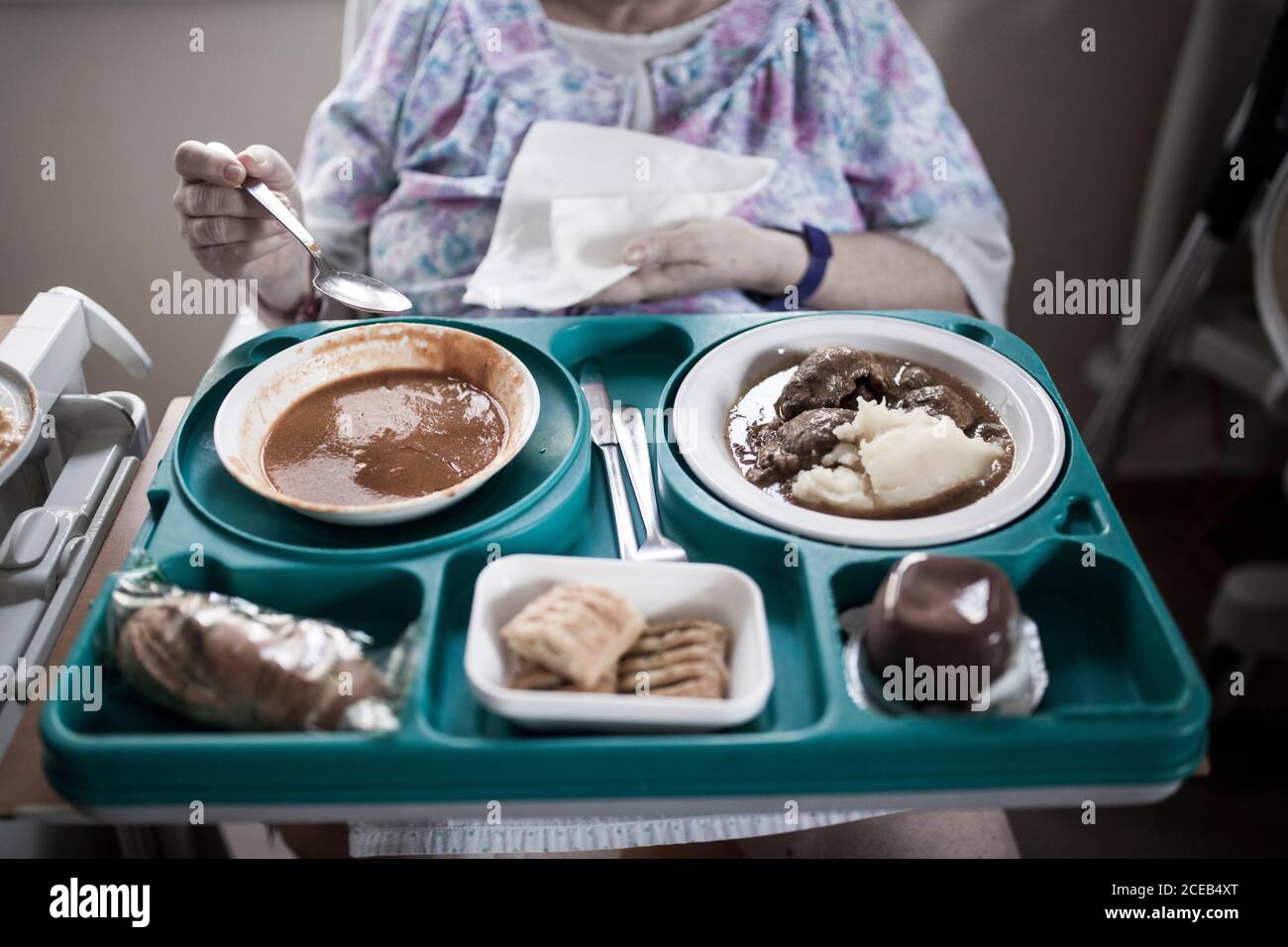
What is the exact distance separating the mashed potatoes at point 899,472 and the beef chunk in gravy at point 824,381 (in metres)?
0.11

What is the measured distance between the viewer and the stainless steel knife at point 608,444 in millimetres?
1139

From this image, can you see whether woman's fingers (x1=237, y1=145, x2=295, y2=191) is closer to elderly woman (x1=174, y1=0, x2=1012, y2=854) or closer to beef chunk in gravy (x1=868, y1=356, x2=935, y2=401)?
elderly woman (x1=174, y1=0, x2=1012, y2=854)

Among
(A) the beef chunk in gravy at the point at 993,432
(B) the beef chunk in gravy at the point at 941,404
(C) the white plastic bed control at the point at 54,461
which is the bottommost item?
(C) the white plastic bed control at the point at 54,461

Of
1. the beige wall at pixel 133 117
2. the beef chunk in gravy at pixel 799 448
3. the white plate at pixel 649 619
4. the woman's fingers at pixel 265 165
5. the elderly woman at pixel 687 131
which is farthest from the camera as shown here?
the beige wall at pixel 133 117

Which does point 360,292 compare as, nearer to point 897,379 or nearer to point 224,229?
point 224,229

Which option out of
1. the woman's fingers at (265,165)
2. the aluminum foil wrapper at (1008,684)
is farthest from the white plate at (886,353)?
the woman's fingers at (265,165)

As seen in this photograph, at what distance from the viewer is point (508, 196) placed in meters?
1.65

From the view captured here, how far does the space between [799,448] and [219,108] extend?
188cm

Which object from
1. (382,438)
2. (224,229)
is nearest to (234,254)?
(224,229)

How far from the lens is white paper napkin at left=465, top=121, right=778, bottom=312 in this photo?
A: 5.19ft

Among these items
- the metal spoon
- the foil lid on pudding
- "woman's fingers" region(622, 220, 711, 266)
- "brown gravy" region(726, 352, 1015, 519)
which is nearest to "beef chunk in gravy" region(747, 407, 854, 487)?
"brown gravy" region(726, 352, 1015, 519)

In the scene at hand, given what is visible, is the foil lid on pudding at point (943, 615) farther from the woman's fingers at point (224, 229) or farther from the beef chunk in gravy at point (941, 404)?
the woman's fingers at point (224, 229)

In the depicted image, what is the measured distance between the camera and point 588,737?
0.92 meters
